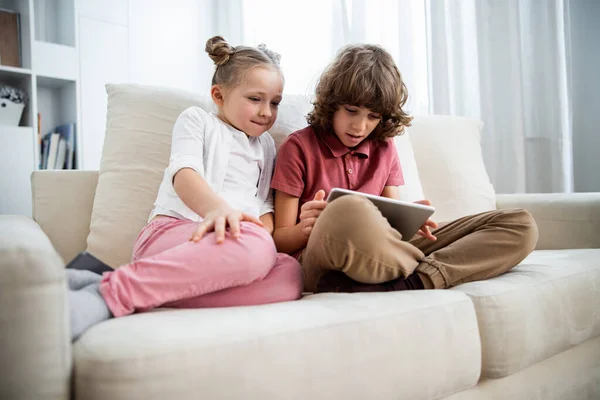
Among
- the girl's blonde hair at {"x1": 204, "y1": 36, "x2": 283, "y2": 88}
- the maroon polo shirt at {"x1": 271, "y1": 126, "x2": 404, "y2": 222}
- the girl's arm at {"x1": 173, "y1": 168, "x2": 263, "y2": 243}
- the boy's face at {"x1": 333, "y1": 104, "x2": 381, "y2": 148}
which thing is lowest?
the girl's arm at {"x1": 173, "y1": 168, "x2": 263, "y2": 243}

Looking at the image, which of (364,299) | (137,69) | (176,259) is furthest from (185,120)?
(137,69)

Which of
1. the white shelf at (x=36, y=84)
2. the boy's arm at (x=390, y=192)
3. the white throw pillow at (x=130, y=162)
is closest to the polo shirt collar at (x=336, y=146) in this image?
the boy's arm at (x=390, y=192)

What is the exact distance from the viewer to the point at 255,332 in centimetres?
64

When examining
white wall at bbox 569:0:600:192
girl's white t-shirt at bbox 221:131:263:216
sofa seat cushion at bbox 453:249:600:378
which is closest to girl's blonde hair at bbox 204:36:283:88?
girl's white t-shirt at bbox 221:131:263:216

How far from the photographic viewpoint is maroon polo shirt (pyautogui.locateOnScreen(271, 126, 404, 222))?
1193 mm

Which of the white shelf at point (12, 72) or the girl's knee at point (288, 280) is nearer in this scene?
the girl's knee at point (288, 280)

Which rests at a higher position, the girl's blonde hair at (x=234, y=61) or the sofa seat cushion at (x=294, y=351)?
the girl's blonde hair at (x=234, y=61)

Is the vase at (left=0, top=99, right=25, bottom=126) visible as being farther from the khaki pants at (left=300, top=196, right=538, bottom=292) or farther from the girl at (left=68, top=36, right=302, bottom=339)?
the khaki pants at (left=300, top=196, right=538, bottom=292)

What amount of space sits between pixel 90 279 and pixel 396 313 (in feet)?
1.47

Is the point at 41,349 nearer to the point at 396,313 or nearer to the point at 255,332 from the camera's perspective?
the point at 255,332

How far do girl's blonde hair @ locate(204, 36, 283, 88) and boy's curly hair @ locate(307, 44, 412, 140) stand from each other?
132 millimetres

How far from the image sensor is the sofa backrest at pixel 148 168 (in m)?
1.21

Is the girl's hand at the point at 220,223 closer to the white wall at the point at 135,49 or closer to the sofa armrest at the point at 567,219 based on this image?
the sofa armrest at the point at 567,219

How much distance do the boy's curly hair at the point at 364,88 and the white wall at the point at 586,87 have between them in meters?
1.05
